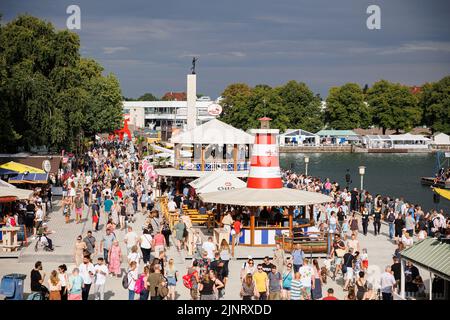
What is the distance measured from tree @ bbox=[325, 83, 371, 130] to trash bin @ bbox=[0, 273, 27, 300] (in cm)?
12801

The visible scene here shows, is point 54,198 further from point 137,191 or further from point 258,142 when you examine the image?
point 258,142

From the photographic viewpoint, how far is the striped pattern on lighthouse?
26422 millimetres

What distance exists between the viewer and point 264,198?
1002 inches

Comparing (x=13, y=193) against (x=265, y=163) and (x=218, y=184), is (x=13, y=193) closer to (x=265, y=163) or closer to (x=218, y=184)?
(x=218, y=184)

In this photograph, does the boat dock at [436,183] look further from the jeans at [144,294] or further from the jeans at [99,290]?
the jeans at [144,294]

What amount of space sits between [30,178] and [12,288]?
1906 cm

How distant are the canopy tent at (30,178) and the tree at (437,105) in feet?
378

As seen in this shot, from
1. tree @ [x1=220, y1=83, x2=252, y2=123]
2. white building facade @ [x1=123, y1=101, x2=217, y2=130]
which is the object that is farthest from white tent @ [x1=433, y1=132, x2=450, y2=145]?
white building facade @ [x1=123, y1=101, x2=217, y2=130]

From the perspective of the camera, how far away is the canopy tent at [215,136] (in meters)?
38.6

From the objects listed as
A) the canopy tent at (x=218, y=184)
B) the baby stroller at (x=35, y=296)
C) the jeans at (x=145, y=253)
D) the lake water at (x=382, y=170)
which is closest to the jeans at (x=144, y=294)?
the baby stroller at (x=35, y=296)

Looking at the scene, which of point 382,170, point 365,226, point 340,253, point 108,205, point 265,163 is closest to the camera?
point 340,253

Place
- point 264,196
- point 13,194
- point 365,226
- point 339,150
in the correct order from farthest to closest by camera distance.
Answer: point 339,150 → point 365,226 → point 264,196 → point 13,194

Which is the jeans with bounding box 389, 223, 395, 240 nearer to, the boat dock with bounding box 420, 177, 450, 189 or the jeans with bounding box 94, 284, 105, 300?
the jeans with bounding box 94, 284, 105, 300

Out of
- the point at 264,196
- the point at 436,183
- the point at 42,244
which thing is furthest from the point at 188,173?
the point at 436,183
